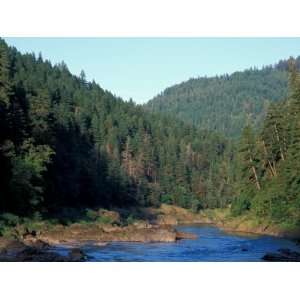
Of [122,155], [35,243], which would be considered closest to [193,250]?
[35,243]

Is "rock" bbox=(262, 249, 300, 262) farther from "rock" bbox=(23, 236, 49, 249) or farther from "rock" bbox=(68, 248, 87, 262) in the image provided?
"rock" bbox=(23, 236, 49, 249)

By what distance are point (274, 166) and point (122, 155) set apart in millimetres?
64467

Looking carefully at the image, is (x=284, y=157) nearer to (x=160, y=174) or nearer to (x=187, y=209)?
(x=187, y=209)

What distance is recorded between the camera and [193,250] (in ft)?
149

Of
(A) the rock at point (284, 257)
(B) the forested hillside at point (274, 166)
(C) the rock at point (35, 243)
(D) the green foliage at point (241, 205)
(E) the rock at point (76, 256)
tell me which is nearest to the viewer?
(E) the rock at point (76, 256)

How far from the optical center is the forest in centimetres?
6216

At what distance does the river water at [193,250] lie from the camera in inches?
1574

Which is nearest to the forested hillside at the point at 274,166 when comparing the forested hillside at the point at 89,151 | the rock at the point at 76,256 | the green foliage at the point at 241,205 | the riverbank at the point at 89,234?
the green foliage at the point at 241,205

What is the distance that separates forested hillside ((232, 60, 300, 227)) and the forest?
137 mm

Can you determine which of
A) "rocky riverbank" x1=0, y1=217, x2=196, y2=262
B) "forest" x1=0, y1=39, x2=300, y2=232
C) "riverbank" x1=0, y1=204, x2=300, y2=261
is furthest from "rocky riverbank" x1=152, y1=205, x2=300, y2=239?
"rocky riverbank" x1=0, y1=217, x2=196, y2=262

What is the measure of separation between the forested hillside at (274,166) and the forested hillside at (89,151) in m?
23.5

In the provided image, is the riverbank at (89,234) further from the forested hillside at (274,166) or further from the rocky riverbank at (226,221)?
the forested hillside at (274,166)
